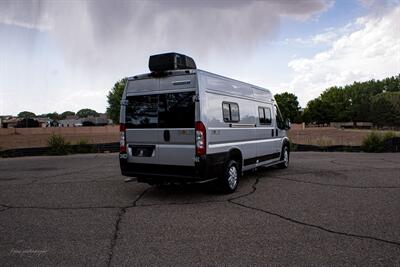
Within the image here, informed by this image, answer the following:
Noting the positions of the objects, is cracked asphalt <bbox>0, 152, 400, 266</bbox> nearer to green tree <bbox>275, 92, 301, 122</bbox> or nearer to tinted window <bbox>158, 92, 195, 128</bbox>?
tinted window <bbox>158, 92, 195, 128</bbox>

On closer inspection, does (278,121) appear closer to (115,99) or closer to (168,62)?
(168,62)

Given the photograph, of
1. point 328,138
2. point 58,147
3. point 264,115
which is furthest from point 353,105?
point 264,115

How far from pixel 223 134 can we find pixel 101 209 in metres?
2.87

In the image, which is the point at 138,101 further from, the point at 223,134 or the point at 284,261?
the point at 284,261

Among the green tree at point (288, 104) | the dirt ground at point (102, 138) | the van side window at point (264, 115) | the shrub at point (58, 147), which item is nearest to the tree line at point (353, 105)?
the green tree at point (288, 104)

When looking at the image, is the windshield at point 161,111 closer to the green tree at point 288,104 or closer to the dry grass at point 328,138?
the dry grass at point 328,138

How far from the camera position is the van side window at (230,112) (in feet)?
24.6

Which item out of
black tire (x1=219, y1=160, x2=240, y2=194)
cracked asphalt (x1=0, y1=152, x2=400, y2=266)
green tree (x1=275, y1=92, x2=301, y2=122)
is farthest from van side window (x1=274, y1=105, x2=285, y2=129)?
green tree (x1=275, y1=92, x2=301, y2=122)

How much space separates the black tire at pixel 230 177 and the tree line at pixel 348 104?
76.8 m

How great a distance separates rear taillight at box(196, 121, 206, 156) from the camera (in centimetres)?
663

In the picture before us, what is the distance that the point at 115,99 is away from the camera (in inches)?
3287

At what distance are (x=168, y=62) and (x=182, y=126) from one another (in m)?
1.41

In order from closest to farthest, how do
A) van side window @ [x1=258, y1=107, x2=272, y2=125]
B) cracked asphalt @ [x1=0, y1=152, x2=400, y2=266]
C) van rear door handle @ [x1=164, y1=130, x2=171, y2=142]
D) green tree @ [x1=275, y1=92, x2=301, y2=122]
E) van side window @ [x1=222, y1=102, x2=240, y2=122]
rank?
cracked asphalt @ [x1=0, y1=152, x2=400, y2=266]
van rear door handle @ [x1=164, y1=130, x2=171, y2=142]
van side window @ [x1=222, y1=102, x2=240, y2=122]
van side window @ [x1=258, y1=107, x2=272, y2=125]
green tree @ [x1=275, y1=92, x2=301, y2=122]

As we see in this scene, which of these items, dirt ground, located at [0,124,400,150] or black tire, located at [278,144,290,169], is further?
dirt ground, located at [0,124,400,150]
